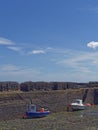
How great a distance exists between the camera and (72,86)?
77.2 m

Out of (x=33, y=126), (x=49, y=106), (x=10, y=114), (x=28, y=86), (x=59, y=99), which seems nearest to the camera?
(x=33, y=126)

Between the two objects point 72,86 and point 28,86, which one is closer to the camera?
point 28,86

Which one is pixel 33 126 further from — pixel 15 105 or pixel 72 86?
pixel 72 86

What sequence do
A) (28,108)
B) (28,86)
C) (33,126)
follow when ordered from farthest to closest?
(28,86) → (28,108) → (33,126)

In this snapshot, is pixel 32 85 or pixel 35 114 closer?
pixel 35 114

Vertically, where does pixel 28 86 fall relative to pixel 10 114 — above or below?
above

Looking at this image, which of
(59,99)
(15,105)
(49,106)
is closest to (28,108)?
(15,105)

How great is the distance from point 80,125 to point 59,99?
67.9 feet

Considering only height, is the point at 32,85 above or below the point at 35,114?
above

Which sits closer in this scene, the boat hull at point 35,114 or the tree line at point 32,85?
the boat hull at point 35,114

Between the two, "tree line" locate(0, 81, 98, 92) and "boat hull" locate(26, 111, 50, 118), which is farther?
"tree line" locate(0, 81, 98, 92)

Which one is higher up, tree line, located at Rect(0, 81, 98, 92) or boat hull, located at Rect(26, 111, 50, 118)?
tree line, located at Rect(0, 81, 98, 92)

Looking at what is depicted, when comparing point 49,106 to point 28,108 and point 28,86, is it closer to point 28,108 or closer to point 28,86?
point 28,108

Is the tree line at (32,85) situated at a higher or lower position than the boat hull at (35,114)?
higher
